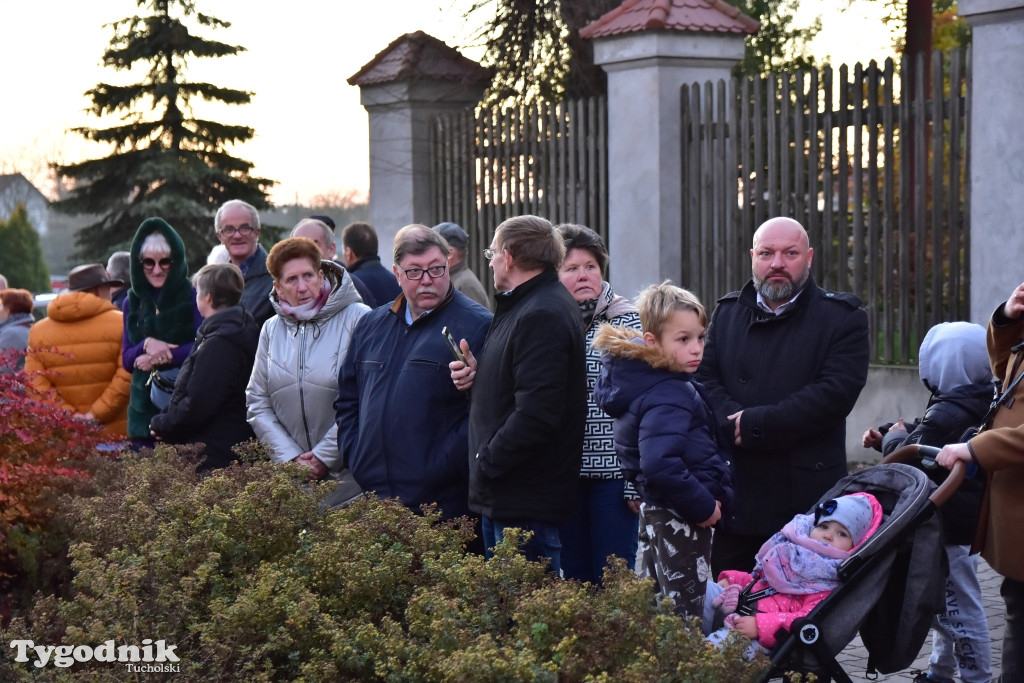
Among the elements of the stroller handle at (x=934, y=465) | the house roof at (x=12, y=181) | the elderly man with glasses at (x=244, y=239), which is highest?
the house roof at (x=12, y=181)

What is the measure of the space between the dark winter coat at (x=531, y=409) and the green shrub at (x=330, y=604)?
1.21 ft

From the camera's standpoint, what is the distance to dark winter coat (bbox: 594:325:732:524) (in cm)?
418

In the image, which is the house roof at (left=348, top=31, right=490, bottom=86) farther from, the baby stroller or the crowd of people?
the baby stroller

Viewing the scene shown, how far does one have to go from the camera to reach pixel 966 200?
27.2ft

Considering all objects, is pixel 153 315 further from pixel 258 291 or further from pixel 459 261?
pixel 459 261

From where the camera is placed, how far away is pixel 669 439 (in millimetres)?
4195

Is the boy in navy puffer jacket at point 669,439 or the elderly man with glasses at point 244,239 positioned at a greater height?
the elderly man with glasses at point 244,239

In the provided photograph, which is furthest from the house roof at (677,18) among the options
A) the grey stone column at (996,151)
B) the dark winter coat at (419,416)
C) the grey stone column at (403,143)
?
the dark winter coat at (419,416)

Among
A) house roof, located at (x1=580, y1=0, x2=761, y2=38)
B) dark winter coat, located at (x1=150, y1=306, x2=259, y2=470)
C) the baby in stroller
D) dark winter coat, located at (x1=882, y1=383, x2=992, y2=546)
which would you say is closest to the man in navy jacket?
dark winter coat, located at (x1=882, y1=383, x2=992, y2=546)

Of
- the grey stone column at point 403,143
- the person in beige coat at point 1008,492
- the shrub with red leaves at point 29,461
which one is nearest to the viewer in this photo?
the person in beige coat at point 1008,492

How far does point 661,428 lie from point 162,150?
65.7 feet

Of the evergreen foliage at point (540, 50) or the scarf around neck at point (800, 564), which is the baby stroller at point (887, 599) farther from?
the evergreen foliage at point (540, 50)

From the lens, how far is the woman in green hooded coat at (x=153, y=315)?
6727 mm

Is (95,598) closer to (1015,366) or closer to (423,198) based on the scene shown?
(1015,366)
